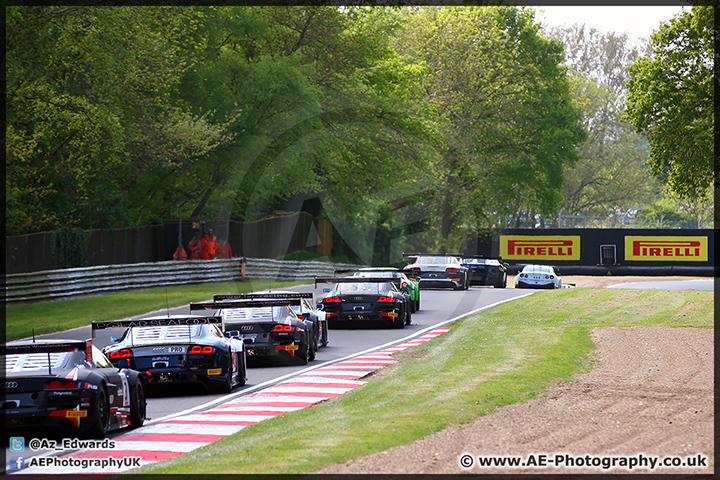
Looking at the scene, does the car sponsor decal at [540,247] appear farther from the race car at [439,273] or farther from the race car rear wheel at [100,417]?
the race car rear wheel at [100,417]

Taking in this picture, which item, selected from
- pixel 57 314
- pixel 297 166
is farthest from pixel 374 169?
pixel 57 314

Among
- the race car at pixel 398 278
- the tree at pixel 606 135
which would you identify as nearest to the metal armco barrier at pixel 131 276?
the race car at pixel 398 278

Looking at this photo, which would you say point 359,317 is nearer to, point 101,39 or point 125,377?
point 125,377

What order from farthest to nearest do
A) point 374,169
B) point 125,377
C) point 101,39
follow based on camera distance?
1. point 374,169
2. point 101,39
3. point 125,377

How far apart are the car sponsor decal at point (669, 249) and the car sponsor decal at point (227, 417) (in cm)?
4328

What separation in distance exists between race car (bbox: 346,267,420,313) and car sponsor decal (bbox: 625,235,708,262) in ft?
105

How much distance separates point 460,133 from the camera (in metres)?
69.8

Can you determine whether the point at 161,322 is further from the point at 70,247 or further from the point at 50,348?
the point at 70,247

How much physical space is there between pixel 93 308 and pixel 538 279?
20.8 metres

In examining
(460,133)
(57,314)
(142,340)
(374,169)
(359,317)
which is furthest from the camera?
(460,133)

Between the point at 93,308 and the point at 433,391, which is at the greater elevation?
the point at 93,308

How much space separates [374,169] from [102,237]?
18852 mm

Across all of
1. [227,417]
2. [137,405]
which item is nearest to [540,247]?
[227,417]

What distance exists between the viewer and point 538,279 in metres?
41.2
